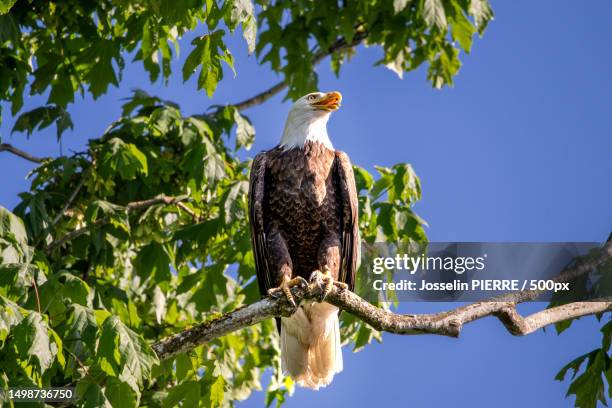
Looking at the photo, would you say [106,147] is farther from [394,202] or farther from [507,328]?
[507,328]

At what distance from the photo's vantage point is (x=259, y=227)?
5422 mm

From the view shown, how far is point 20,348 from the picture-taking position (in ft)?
13.0

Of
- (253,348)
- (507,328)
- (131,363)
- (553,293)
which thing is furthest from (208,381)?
(253,348)

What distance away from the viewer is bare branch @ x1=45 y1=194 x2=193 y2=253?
5930 millimetres

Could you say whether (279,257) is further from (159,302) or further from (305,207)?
(159,302)

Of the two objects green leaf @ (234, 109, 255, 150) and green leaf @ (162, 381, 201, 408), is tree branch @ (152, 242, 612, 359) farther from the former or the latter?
green leaf @ (234, 109, 255, 150)

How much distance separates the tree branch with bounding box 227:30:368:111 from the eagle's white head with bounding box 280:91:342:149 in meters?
2.00

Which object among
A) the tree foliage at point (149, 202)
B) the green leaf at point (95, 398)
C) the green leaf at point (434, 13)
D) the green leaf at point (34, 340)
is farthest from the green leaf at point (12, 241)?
the green leaf at point (434, 13)

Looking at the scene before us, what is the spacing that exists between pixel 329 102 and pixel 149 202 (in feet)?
4.31

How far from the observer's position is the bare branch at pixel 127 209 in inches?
233

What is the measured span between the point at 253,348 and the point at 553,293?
3.00 m

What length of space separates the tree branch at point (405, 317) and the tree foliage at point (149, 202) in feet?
0.90

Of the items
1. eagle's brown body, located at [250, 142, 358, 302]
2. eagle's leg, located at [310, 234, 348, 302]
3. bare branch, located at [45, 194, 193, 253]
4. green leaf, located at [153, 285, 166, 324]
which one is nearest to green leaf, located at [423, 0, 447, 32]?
eagle's brown body, located at [250, 142, 358, 302]

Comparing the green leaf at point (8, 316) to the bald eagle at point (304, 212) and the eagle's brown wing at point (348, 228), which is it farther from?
the eagle's brown wing at point (348, 228)
